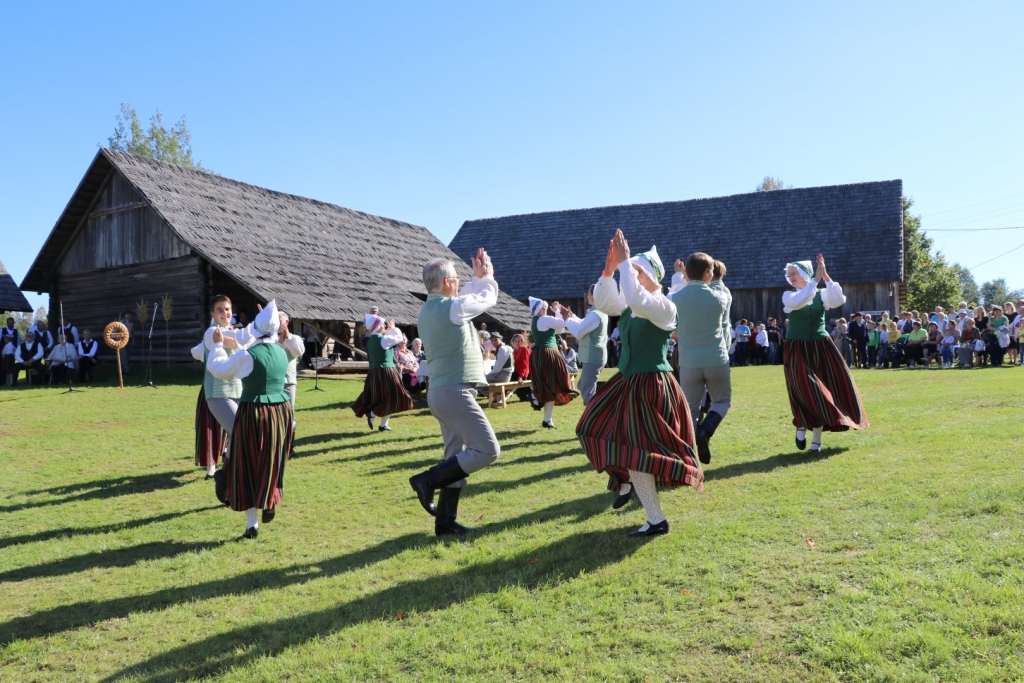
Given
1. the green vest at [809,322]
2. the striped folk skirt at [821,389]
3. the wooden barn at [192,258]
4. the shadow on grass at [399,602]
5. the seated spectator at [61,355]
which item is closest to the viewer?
the shadow on grass at [399,602]

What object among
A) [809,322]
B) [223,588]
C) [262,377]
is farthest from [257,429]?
[809,322]

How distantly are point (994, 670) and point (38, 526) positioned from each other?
677cm

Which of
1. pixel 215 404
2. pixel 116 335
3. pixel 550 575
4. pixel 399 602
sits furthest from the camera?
pixel 116 335

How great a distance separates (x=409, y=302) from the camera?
2352cm

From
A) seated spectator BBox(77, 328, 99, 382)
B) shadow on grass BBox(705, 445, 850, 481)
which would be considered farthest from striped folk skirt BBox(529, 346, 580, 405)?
seated spectator BBox(77, 328, 99, 382)

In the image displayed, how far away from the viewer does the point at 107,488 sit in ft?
26.3

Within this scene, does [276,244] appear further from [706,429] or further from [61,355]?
[706,429]

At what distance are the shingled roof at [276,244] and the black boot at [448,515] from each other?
1367cm

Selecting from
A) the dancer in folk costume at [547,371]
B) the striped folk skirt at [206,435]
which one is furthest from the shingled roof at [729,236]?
the striped folk skirt at [206,435]

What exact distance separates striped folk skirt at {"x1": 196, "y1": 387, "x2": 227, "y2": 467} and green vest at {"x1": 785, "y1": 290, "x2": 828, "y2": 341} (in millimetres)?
5947

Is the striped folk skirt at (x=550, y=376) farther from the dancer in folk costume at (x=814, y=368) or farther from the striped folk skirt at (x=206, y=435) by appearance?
the striped folk skirt at (x=206, y=435)

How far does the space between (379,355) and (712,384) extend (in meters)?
5.73

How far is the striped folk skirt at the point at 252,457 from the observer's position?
5.82 meters

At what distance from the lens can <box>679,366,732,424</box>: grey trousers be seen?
681 centimetres
